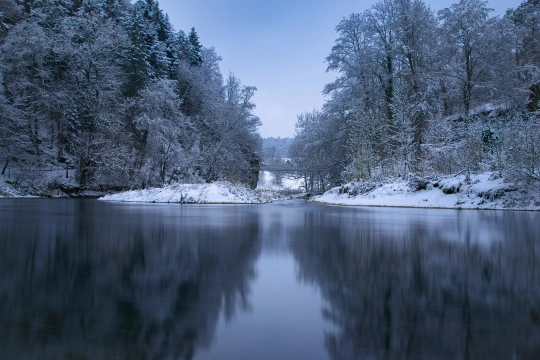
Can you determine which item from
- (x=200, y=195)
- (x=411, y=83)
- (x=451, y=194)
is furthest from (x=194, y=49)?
(x=451, y=194)

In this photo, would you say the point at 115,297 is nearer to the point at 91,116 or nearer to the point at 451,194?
the point at 451,194

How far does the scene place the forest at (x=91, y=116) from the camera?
26359 mm

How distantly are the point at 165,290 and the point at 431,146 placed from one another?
1766 centimetres

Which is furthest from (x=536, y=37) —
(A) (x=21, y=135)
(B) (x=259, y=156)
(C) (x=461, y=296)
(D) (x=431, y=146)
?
(A) (x=21, y=135)

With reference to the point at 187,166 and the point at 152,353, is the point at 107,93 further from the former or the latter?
the point at 152,353

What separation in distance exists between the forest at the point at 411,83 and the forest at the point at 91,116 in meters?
10.8

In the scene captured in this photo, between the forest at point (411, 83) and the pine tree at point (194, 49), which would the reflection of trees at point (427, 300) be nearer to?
the forest at point (411, 83)

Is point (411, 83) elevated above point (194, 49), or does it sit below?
below

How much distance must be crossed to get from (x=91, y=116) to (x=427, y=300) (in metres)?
30.5

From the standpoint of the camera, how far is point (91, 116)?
27.9m

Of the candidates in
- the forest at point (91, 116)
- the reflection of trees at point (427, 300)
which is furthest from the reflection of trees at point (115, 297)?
the forest at point (91, 116)

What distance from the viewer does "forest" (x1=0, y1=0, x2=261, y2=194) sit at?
86.5ft

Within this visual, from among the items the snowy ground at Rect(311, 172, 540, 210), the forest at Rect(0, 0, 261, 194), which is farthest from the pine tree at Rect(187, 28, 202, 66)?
the snowy ground at Rect(311, 172, 540, 210)

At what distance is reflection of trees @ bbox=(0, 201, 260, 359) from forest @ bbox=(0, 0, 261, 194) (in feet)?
81.5
